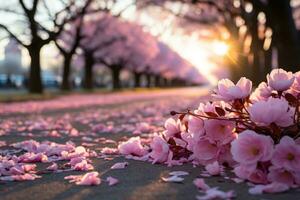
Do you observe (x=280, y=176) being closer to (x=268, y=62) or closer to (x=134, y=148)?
(x=134, y=148)

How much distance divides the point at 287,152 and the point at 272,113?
0.31m

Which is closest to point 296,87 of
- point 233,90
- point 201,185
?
point 233,90

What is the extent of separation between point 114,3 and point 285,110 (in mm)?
25484

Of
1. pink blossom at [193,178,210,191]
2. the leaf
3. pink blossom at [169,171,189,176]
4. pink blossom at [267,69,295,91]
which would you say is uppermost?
pink blossom at [267,69,295,91]

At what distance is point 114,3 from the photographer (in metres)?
28.9

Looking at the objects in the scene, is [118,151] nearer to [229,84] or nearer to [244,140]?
[229,84]

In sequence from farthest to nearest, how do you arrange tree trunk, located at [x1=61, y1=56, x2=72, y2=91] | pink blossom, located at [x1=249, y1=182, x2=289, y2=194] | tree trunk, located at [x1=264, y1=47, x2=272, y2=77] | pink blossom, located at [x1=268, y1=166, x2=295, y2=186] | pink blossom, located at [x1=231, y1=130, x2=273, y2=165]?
tree trunk, located at [x1=61, y1=56, x2=72, y2=91], tree trunk, located at [x1=264, y1=47, x2=272, y2=77], pink blossom, located at [x1=231, y1=130, x2=273, y2=165], pink blossom, located at [x1=268, y1=166, x2=295, y2=186], pink blossom, located at [x1=249, y1=182, x2=289, y2=194]

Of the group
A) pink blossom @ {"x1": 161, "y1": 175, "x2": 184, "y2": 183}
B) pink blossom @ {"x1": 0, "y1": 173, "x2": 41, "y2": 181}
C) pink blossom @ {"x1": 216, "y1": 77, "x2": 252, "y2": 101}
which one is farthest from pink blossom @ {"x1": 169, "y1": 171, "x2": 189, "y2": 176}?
pink blossom @ {"x1": 0, "y1": 173, "x2": 41, "y2": 181}

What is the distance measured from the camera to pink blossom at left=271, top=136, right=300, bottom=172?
387 cm

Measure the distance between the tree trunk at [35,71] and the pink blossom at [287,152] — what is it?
27.2 m

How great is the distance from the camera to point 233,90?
4418 millimetres

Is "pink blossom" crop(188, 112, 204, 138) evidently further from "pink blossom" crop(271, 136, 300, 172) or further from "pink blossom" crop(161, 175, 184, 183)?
"pink blossom" crop(271, 136, 300, 172)

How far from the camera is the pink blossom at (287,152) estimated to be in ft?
12.7

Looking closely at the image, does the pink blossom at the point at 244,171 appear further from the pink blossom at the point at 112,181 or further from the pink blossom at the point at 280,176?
the pink blossom at the point at 112,181
